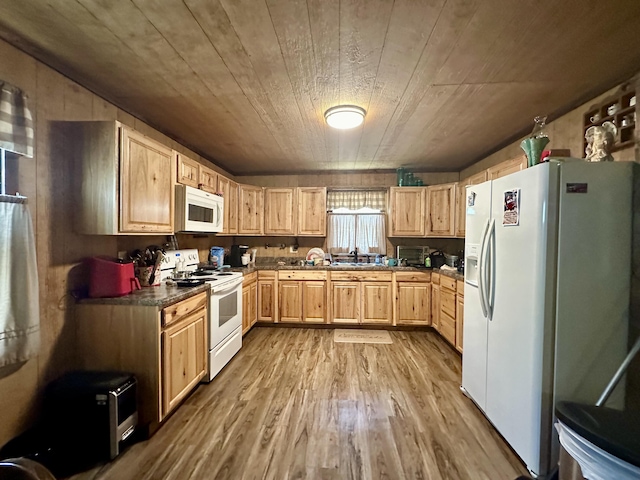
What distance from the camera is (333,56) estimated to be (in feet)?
5.45

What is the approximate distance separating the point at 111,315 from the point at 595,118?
3729mm

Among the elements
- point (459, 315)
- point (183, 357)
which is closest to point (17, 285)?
point (183, 357)

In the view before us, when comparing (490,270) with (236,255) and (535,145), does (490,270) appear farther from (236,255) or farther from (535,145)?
(236,255)

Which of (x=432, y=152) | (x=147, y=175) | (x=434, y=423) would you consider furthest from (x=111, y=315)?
(x=432, y=152)

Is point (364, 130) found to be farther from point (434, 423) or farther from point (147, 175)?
point (434, 423)

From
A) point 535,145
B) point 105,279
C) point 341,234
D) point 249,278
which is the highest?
point 535,145

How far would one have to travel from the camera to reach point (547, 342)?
1.50 m

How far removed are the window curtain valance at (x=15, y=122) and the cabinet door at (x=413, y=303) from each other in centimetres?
380

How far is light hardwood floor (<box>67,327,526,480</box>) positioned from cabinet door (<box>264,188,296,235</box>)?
2.00m

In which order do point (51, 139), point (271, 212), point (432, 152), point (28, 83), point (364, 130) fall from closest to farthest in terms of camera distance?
point (28, 83) → point (51, 139) → point (364, 130) → point (432, 152) → point (271, 212)

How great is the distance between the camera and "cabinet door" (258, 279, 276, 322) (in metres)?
3.99

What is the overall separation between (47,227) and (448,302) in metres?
3.76

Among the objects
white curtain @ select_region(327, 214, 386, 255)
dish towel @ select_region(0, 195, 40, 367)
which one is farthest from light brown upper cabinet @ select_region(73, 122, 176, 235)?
white curtain @ select_region(327, 214, 386, 255)

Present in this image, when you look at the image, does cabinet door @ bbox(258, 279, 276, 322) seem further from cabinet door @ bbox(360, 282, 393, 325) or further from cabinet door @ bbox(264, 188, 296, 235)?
cabinet door @ bbox(360, 282, 393, 325)
